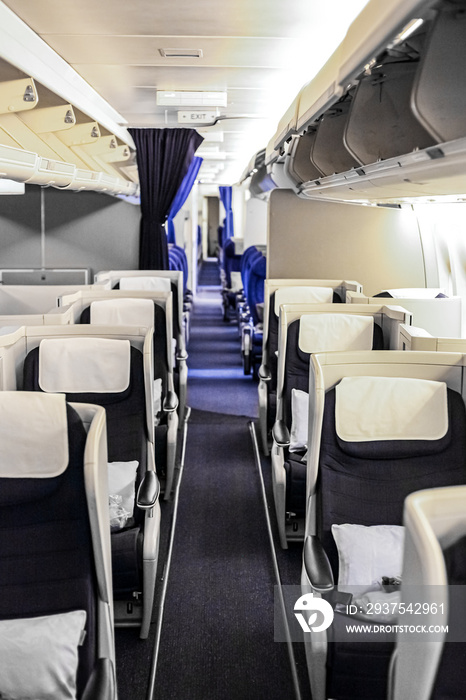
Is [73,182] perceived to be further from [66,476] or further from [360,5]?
[66,476]

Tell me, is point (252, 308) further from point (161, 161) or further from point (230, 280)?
point (230, 280)

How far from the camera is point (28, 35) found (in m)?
3.98

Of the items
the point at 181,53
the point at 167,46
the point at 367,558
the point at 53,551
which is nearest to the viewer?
the point at 53,551

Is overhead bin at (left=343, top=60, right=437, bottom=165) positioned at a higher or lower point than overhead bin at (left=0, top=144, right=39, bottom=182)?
higher

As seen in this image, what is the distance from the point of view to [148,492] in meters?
3.05

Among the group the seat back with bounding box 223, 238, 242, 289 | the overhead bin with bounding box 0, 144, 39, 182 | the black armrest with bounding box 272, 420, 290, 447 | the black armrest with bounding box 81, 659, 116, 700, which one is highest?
the overhead bin with bounding box 0, 144, 39, 182

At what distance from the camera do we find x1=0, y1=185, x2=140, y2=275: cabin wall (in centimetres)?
745

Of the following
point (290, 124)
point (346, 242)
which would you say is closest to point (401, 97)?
point (290, 124)

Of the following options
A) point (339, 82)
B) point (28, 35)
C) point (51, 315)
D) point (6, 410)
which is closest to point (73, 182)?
point (28, 35)

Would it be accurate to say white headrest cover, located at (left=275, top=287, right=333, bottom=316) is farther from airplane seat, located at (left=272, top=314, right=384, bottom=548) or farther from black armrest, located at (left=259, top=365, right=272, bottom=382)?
airplane seat, located at (left=272, top=314, right=384, bottom=548)

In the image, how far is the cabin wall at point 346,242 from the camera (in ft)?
21.2

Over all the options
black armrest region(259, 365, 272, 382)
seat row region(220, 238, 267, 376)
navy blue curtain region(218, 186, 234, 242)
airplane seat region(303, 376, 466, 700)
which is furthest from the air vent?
navy blue curtain region(218, 186, 234, 242)

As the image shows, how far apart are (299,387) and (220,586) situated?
1234mm

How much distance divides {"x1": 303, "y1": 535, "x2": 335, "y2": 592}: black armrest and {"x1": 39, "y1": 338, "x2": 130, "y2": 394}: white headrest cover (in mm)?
1186
